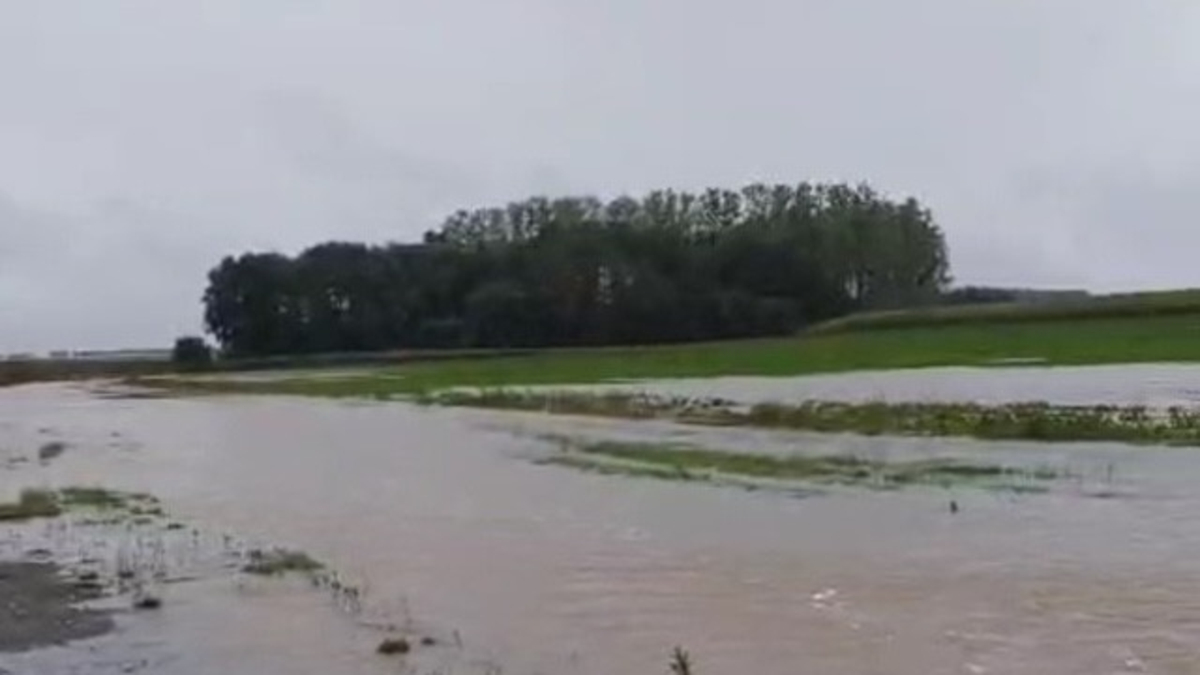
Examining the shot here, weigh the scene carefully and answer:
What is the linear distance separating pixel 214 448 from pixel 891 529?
31762 millimetres

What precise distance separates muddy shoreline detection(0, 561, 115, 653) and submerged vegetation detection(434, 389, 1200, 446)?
24.6m

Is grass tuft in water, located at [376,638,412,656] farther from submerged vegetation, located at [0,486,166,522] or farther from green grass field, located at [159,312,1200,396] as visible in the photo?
green grass field, located at [159,312,1200,396]

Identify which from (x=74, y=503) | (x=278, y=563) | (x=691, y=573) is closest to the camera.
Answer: (x=691, y=573)

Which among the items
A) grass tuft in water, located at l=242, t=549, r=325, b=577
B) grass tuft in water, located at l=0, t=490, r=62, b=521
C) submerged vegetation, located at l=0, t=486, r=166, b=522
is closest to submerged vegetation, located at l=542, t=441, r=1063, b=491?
submerged vegetation, located at l=0, t=486, r=166, b=522

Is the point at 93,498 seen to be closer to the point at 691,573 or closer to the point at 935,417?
the point at 691,573

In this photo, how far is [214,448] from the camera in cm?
5391

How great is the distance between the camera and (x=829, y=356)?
101938mm

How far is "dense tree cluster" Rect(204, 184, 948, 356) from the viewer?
497 feet

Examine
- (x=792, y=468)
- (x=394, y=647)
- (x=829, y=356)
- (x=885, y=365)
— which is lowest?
(x=394, y=647)

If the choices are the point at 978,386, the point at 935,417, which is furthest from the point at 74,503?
the point at 978,386

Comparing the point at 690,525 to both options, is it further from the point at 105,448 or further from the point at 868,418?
the point at 105,448

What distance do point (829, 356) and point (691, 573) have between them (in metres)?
80.2

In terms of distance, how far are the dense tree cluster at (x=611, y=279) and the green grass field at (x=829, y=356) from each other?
18294 mm

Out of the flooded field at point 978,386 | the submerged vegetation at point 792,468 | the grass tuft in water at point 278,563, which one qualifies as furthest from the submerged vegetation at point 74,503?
the flooded field at point 978,386
